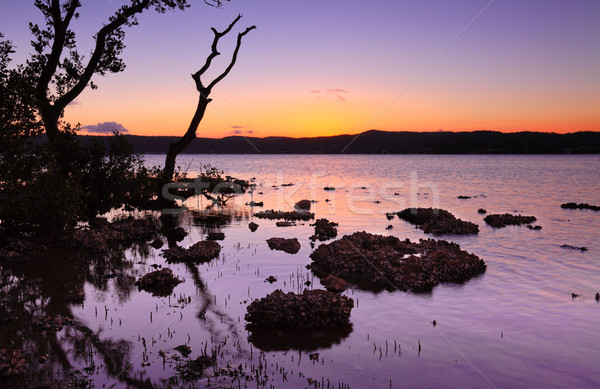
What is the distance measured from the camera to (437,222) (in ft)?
115

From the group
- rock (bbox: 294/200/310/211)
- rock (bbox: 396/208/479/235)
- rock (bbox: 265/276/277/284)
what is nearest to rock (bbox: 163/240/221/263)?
rock (bbox: 265/276/277/284)

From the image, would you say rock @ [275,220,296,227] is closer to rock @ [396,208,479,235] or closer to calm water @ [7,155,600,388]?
calm water @ [7,155,600,388]

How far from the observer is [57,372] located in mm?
10469

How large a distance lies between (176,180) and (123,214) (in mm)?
6521

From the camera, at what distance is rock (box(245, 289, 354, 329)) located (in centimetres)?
1413

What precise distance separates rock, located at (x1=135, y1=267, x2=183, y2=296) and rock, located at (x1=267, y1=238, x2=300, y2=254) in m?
8.43

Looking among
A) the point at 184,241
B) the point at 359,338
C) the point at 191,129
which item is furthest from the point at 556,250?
the point at 191,129

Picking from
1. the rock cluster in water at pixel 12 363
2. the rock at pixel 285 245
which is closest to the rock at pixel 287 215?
the rock at pixel 285 245

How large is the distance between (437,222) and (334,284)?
1935 centimetres

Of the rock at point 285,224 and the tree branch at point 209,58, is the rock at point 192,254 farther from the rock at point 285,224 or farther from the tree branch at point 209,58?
the tree branch at point 209,58

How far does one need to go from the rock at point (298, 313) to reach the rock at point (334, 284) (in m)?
3.48

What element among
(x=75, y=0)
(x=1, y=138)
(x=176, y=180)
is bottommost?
Answer: (x=176, y=180)

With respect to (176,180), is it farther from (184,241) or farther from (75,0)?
(75,0)

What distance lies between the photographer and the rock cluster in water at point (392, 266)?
1941 cm
